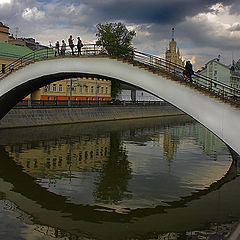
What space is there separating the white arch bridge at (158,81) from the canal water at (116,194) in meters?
2.95

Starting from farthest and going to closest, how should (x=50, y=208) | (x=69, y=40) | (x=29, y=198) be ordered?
1. (x=69, y=40)
2. (x=29, y=198)
3. (x=50, y=208)

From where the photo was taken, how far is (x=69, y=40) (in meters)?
20.7

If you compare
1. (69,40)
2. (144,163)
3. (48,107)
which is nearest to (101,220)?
(144,163)

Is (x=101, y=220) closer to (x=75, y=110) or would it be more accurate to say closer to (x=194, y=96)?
(x=194, y=96)

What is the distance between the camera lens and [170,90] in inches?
578

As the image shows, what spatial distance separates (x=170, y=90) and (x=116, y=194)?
514cm

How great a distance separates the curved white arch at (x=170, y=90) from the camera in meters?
12.8

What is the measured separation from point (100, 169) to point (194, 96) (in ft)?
20.4

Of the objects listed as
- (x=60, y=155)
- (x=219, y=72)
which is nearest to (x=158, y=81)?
(x=60, y=155)

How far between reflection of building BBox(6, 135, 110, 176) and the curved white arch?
503 cm

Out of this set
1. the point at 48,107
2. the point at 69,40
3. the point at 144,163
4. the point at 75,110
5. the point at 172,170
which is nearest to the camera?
the point at 172,170

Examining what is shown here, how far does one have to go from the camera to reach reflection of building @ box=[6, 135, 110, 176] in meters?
17.4

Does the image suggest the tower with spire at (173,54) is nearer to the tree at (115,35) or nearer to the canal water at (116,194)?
the tree at (115,35)

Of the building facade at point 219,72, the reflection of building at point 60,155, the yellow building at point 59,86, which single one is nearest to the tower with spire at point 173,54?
the building facade at point 219,72
